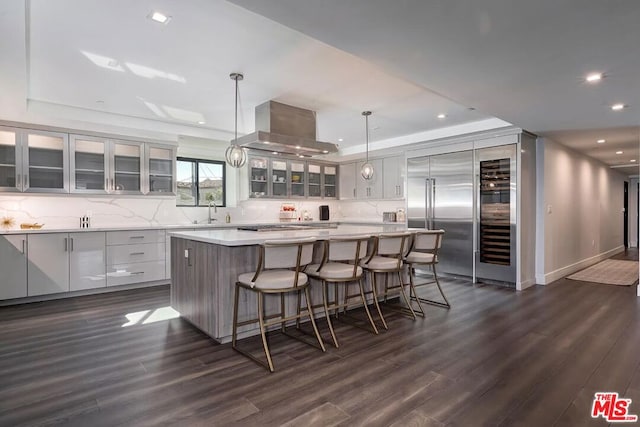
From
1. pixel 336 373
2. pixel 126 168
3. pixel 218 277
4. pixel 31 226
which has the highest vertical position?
pixel 126 168

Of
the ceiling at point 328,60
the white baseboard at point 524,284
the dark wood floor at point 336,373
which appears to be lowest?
the dark wood floor at point 336,373

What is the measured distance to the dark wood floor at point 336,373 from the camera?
1954 millimetres

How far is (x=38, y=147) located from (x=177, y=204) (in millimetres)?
2125

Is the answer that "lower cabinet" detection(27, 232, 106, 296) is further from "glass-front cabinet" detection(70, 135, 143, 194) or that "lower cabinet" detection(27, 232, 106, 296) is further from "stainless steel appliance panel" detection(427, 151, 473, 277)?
"stainless steel appliance panel" detection(427, 151, 473, 277)

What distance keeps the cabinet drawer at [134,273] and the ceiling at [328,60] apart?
2.09 m

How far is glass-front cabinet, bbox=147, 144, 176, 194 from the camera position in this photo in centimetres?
559

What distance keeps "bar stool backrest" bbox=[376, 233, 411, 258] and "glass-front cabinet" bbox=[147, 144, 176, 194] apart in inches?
153

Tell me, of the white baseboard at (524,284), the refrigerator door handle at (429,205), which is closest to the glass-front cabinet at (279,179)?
the refrigerator door handle at (429,205)

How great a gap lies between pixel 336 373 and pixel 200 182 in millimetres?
5109

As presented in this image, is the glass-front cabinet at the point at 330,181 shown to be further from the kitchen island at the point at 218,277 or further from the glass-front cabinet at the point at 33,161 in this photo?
the glass-front cabinet at the point at 33,161

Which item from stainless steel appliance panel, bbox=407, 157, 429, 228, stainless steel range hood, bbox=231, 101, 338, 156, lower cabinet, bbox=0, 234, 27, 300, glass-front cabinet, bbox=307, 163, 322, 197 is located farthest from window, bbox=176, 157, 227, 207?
Answer: stainless steel appliance panel, bbox=407, 157, 429, 228

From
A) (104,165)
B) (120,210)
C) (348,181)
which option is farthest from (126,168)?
(348,181)

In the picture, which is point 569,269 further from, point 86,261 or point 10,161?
point 10,161

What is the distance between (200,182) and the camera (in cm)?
661
